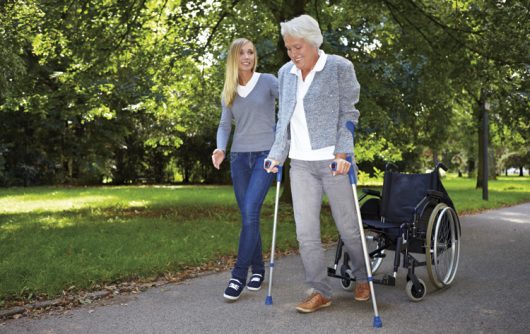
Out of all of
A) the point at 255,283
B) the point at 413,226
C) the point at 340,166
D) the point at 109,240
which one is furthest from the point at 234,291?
the point at 109,240

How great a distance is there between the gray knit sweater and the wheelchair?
105 centimetres

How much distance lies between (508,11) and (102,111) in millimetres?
9122

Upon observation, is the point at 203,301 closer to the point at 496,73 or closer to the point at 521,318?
the point at 521,318

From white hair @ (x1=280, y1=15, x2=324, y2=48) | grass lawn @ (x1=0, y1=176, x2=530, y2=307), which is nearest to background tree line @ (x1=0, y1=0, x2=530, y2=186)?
grass lawn @ (x1=0, y1=176, x2=530, y2=307)

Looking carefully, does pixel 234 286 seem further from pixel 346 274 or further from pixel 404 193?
pixel 404 193

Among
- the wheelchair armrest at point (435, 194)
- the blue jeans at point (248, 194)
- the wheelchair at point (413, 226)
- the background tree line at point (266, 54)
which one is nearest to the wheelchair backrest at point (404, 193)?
the wheelchair at point (413, 226)

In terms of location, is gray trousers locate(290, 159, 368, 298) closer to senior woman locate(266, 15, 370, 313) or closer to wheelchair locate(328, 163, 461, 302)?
senior woman locate(266, 15, 370, 313)

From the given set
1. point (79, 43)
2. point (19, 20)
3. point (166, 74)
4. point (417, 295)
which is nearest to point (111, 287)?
point (417, 295)

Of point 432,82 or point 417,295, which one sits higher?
point 432,82

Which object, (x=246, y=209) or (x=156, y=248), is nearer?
(x=246, y=209)

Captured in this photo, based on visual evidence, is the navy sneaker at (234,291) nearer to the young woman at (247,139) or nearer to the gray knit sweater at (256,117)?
the young woman at (247,139)

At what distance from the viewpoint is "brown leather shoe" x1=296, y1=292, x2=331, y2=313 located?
4449 mm

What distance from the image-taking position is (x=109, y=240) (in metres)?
8.26

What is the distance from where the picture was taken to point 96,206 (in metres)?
14.2
